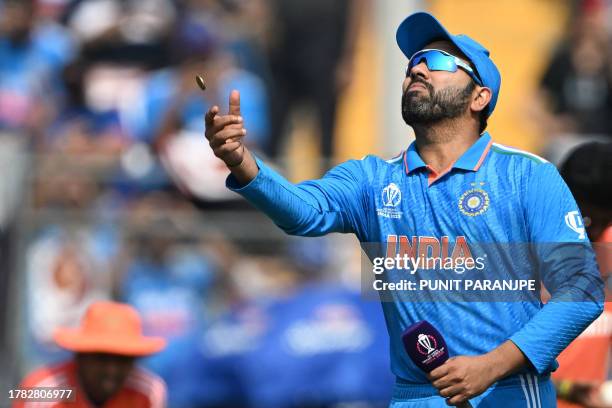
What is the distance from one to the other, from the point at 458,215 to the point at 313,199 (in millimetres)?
545

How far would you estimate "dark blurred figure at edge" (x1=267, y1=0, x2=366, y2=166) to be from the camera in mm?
12164

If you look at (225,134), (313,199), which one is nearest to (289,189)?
(313,199)

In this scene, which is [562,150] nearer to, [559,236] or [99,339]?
[99,339]

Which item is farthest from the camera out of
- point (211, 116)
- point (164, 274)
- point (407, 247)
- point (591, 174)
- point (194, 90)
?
point (194, 90)

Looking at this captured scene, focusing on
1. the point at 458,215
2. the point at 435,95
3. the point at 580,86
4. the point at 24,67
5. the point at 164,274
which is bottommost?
the point at 164,274

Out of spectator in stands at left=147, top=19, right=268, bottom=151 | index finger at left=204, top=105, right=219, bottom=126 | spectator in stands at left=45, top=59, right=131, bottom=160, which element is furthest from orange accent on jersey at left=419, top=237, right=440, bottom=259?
spectator in stands at left=45, top=59, right=131, bottom=160

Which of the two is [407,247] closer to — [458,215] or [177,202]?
[458,215]

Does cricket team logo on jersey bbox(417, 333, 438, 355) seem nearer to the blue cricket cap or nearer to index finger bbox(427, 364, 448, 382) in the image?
index finger bbox(427, 364, 448, 382)

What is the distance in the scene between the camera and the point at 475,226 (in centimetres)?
481

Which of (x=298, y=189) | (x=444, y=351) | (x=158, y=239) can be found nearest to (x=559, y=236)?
(x=444, y=351)

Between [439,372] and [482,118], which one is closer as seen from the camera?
[439,372]

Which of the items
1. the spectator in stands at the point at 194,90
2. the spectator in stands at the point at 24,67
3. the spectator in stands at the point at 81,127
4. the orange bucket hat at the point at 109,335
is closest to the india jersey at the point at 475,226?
the orange bucket hat at the point at 109,335

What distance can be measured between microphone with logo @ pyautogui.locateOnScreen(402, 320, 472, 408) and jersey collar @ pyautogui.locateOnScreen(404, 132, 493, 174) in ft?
2.48

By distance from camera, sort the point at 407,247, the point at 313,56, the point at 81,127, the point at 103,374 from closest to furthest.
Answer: the point at 407,247
the point at 103,374
the point at 81,127
the point at 313,56
